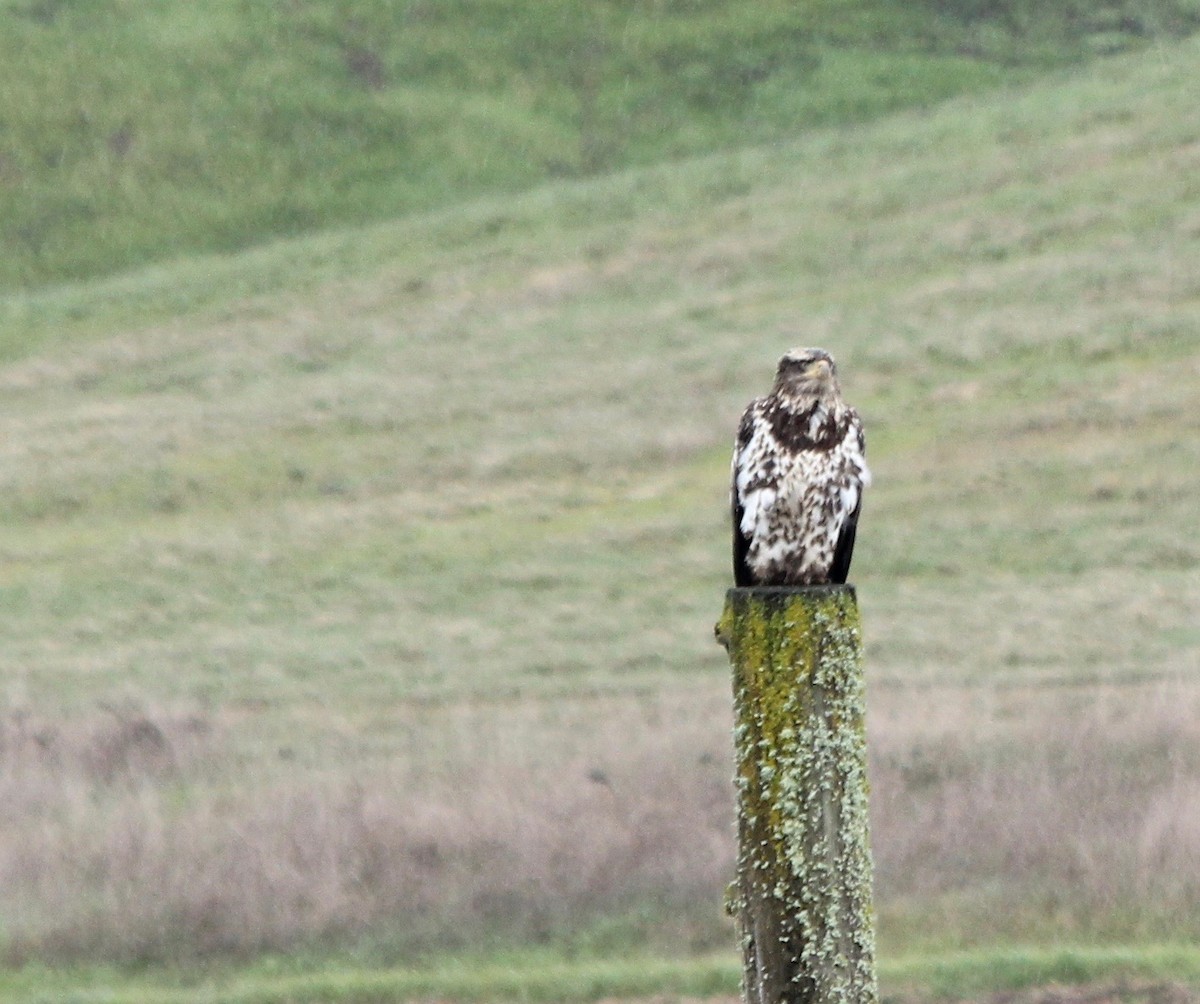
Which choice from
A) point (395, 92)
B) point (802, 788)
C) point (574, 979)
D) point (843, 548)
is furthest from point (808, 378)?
point (395, 92)

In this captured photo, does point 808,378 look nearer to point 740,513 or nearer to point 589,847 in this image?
point 740,513

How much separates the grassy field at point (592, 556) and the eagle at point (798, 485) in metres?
4.90

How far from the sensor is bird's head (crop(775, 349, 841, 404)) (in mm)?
7828

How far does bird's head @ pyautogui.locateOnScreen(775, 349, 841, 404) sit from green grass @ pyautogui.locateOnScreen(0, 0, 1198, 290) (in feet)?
147

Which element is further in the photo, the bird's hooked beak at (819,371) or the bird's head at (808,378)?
the bird's hooked beak at (819,371)

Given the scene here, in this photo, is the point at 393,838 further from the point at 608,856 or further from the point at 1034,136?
the point at 1034,136

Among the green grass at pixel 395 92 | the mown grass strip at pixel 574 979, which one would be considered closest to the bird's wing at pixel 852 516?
the mown grass strip at pixel 574 979

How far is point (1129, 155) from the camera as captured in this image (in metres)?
44.9

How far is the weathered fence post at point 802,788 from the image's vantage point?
19.9 ft

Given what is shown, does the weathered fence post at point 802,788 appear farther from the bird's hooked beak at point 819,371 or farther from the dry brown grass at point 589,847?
the dry brown grass at point 589,847

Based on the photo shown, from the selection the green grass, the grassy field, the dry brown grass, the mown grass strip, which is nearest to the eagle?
the mown grass strip

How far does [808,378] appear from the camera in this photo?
313 inches

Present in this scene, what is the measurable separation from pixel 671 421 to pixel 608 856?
1975 cm

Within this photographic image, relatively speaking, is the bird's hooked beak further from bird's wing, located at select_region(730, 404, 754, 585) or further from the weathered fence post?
the weathered fence post
